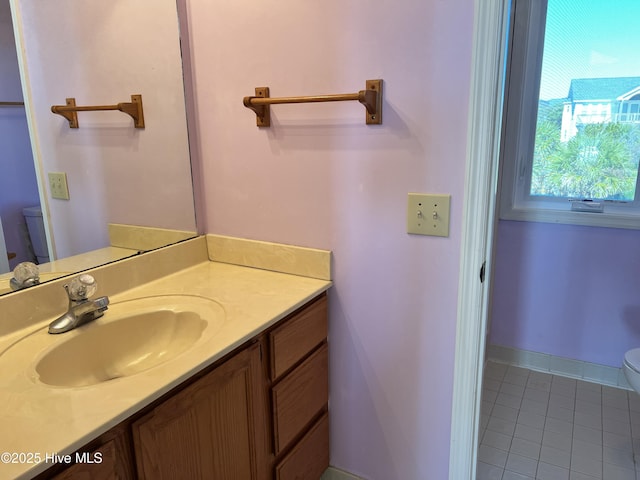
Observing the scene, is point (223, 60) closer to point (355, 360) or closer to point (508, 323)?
point (355, 360)

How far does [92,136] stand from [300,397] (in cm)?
105

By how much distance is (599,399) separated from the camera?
2.25 m

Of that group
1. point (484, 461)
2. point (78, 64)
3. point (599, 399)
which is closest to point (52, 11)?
point (78, 64)

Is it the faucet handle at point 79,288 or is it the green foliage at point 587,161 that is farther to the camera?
the green foliage at point 587,161

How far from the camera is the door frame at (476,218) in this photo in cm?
112

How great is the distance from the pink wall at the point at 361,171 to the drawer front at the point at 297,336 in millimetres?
82

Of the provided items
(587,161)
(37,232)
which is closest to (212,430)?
(37,232)

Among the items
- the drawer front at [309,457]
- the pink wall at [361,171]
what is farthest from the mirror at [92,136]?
the drawer front at [309,457]

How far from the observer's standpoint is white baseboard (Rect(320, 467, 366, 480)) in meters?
1.61

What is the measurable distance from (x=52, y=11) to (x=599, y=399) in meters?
2.82

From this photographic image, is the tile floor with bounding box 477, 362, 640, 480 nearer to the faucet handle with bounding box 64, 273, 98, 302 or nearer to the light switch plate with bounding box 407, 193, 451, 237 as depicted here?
the light switch plate with bounding box 407, 193, 451, 237

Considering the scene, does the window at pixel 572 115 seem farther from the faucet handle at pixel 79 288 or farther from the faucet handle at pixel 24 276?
the faucet handle at pixel 24 276

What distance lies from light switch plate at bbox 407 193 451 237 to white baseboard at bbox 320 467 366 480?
954mm

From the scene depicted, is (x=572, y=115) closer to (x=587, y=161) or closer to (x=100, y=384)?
(x=587, y=161)
